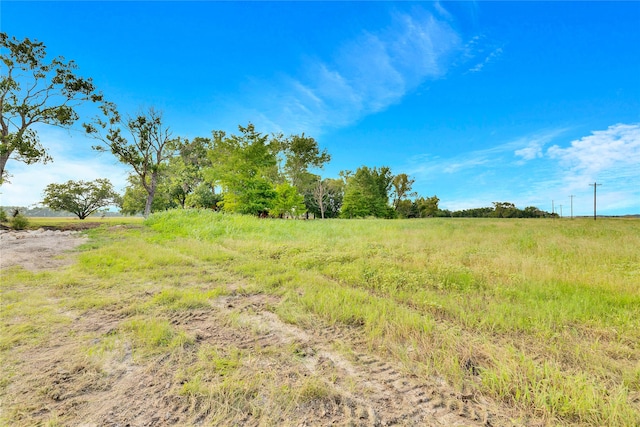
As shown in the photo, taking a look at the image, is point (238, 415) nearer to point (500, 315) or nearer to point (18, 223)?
point (500, 315)

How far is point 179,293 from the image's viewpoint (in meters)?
4.82

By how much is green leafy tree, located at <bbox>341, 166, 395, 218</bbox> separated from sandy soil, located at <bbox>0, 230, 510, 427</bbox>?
48.1m

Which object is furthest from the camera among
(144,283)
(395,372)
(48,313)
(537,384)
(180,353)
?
(144,283)

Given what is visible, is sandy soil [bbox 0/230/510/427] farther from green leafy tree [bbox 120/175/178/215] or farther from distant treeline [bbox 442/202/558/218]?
distant treeline [bbox 442/202/558/218]

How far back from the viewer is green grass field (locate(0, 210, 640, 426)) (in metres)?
2.40

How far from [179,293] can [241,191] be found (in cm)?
2196

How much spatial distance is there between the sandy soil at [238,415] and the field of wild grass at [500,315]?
0.31 metres

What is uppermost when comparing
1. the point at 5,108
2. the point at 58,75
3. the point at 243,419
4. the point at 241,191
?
the point at 58,75

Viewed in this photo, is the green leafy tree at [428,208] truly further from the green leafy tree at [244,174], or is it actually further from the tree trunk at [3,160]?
the tree trunk at [3,160]

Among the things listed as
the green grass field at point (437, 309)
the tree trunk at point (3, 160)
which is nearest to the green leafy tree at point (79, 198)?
the tree trunk at point (3, 160)

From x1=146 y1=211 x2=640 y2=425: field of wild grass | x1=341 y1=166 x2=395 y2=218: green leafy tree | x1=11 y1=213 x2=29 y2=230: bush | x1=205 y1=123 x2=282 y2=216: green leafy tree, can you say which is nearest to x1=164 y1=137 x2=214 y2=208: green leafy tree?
x1=205 y1=123 x2=282 y2=216: green leafy tree

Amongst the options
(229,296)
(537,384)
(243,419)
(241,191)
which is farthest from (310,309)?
(241,191)

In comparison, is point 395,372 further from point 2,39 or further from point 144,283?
point 2,39

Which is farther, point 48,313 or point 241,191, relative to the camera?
point 241,191
